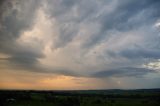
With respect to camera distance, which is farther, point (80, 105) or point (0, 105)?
point (80, 105)

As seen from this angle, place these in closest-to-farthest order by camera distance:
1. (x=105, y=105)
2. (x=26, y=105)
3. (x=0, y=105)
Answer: (x=0, y=105) → (x=26, y=105) → (x=105, y=105)

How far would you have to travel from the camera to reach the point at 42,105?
40.8 meters

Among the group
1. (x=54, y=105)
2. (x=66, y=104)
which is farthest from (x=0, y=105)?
(x=66, y=104)

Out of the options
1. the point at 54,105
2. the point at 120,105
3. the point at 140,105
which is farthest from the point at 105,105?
the point at 54,105

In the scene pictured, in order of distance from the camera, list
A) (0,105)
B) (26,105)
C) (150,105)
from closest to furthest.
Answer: (0,105) < (26,105) < (150,105)

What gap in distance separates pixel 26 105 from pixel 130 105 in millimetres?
17950

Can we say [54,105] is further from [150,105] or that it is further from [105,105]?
[150,105]

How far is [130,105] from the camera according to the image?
148 ft

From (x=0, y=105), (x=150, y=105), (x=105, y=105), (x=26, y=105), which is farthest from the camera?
(x=105, y=105)

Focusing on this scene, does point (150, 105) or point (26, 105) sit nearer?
point (26, 105)

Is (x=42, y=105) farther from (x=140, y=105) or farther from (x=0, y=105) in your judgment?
(x=140, y=105)

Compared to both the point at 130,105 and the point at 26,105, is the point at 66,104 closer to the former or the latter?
the point at 26,105

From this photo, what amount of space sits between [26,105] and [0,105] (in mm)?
9916

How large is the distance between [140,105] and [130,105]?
1702mm
